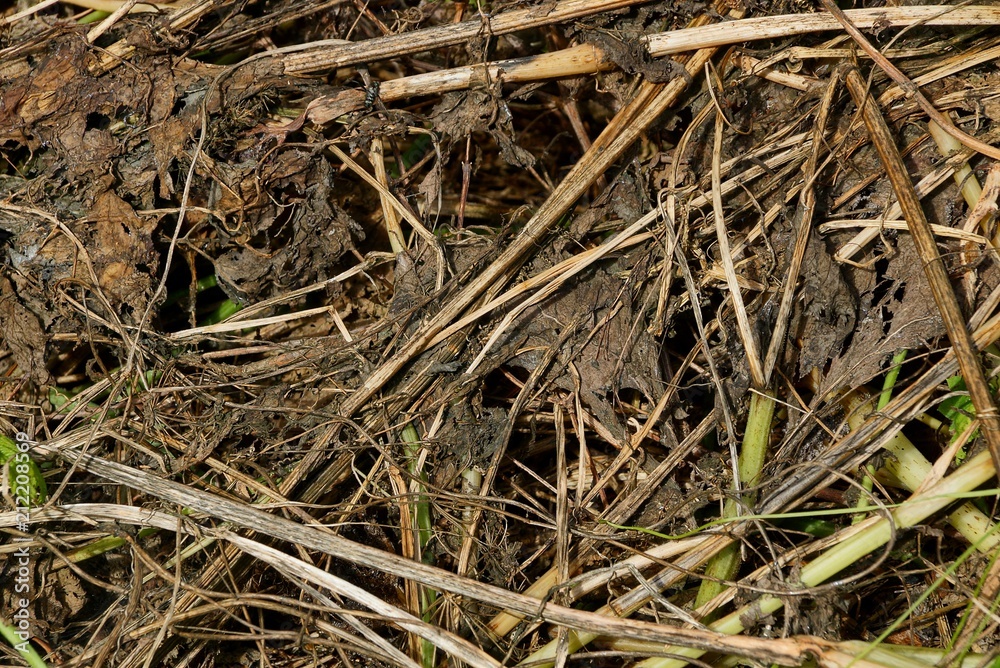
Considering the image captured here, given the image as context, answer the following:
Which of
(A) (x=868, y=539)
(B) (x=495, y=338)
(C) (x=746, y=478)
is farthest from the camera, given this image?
(B) (x=495, y=338)

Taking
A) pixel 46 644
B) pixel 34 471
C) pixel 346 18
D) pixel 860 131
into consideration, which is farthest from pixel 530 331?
pixel 46 644

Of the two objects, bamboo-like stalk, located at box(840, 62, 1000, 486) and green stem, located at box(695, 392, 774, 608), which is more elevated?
bamboo-like stalk, located at box(840, 62, 1000, 486)

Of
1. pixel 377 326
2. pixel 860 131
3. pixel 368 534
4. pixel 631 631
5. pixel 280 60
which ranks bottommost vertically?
pixel 368 534

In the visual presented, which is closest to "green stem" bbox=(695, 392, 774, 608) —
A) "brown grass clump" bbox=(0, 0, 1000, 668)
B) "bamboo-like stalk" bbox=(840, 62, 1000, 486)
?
"brown grass clump" bbox=(0, 0, 1000, 668)

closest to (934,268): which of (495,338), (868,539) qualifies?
(868,539)

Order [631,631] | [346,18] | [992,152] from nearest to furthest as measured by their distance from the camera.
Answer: [631,631] → [992,152] → [346,18]

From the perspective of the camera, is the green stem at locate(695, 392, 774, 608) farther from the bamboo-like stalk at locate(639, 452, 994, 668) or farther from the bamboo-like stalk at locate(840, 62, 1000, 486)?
the bamboo-like stalk at locate(840, 62, 1000, 486)

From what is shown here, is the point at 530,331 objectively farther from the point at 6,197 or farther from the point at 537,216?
the point at 6,197

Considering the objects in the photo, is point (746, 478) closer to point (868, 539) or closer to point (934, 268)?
point (868, 539)

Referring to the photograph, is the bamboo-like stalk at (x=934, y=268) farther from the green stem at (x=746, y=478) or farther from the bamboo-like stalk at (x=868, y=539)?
the green stem at (x=746, y=478)
